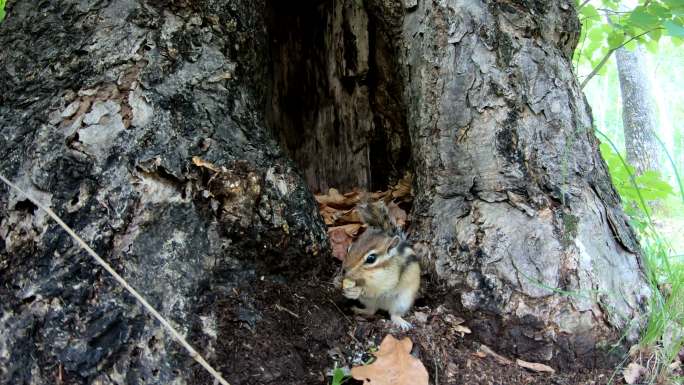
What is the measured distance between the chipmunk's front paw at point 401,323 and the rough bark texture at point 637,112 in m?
8.11

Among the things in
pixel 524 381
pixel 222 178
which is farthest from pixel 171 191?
pixel 524 381

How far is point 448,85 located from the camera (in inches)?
102

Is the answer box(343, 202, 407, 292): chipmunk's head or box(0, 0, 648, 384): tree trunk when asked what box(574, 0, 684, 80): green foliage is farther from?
box(343, 202, 407, 292): chipmunk's head

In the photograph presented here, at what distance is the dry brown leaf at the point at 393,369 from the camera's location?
191cm

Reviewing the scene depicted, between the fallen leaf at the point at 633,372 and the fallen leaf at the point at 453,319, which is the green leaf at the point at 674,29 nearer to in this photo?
the fallen leaf at the point at 633,372

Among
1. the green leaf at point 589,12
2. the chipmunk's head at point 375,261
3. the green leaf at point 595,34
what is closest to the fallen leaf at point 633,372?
the chipmunk's head at point 375,261

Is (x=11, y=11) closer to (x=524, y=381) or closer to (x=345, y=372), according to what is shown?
(x=345, y=372)

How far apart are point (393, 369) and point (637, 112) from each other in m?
9.14

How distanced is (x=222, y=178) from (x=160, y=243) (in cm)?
33

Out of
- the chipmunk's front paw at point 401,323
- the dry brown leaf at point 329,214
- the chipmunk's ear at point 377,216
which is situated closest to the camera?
the chipmunk's front paw at point 401,323

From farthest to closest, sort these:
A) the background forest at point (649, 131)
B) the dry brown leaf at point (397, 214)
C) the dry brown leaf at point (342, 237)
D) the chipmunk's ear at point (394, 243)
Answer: the dry brown leaf at point (397, 214) → the dry brown leaf at point (342, 237) → the chipmunk's ear at point (394, 243) → the background forest at point (649, 131)

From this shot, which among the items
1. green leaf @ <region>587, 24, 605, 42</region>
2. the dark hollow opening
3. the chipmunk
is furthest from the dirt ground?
green leaf @ <region>587, 24, 605, 42</region>

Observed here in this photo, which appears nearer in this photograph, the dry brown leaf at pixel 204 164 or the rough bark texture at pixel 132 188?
the rough bark texture at pixel 132 188

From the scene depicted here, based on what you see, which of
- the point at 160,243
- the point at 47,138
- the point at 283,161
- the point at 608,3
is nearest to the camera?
the point at 160,243
